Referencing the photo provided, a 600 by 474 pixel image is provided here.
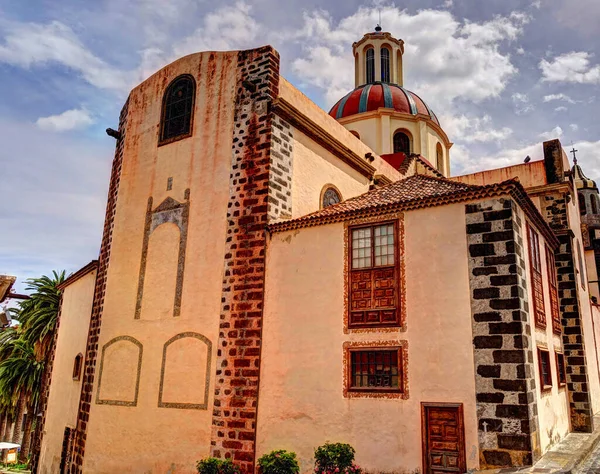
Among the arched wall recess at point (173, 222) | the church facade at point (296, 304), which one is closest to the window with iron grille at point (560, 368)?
the church facade at point (296, 304)

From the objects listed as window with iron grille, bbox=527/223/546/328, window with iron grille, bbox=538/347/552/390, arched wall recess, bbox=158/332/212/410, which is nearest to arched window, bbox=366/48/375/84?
window with iron grille, bbox=527/223/546/328

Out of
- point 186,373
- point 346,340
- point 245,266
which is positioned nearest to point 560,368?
point 346,340

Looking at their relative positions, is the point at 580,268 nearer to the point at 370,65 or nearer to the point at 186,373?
the point at 186,373

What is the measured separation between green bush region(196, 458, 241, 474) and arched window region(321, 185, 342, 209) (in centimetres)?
662

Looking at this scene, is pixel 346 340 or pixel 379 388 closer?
pixel 379 388

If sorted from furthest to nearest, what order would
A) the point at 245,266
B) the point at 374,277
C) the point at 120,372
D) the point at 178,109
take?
the point at 178,109
the point at 120,372
the point at 245,266
the point at 374,277

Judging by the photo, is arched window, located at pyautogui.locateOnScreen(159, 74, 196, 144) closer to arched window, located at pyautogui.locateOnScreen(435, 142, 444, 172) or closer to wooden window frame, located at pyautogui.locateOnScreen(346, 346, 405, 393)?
wooden window frame, located at pyautogui.locateOnScreen(346, 346, 405, 393)

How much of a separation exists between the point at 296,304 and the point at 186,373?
3.03 metres

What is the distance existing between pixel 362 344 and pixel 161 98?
30.3 ft

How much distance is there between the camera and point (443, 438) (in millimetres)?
9320

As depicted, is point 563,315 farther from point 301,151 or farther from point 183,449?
point 183,449

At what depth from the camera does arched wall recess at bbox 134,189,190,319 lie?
13.1 metres

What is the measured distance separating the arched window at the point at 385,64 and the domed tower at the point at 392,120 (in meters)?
0.23

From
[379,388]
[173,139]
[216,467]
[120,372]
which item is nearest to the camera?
[379,388]
